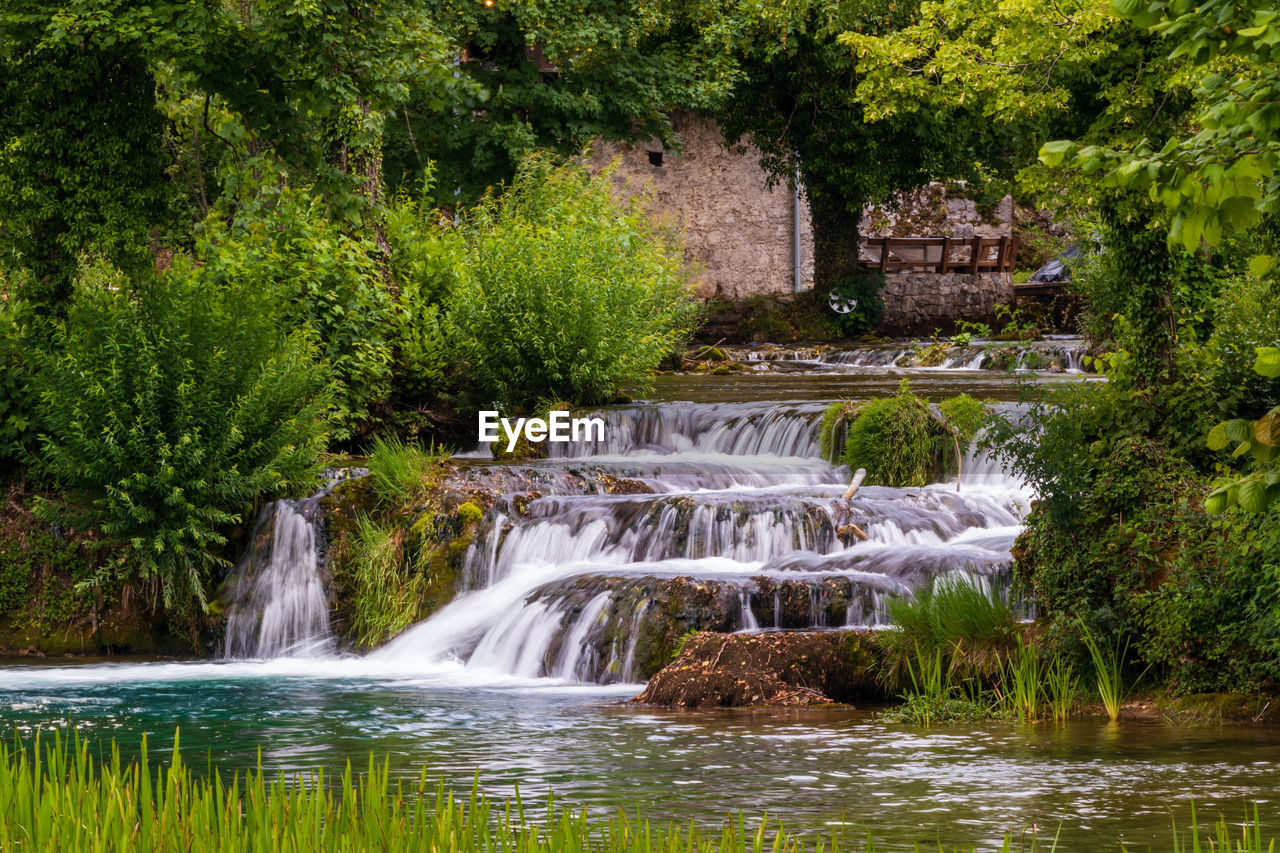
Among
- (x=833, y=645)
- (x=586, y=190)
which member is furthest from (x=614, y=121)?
(x=833, y=645)

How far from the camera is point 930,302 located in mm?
35500

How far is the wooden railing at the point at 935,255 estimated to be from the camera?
37719 mm

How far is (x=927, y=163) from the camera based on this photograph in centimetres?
3350

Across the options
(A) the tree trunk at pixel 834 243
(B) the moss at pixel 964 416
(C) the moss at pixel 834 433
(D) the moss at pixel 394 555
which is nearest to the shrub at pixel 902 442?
(B) the moss at pixel 964 416

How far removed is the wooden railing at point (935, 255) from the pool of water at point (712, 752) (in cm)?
2817

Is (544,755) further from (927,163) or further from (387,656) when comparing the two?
(927,163)

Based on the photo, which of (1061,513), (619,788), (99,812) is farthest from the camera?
(1061,513)

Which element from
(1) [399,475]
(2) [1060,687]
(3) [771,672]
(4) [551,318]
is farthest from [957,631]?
(4) [551,318]

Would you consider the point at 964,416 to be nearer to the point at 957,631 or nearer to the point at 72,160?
the point at 957,631

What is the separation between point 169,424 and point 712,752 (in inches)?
284

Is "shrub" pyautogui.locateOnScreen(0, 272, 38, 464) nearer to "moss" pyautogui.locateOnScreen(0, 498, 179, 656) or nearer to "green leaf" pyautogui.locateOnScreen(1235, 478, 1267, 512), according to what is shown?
"moss" pyautogui.locateOnScreen(0, 498, 179, 656)

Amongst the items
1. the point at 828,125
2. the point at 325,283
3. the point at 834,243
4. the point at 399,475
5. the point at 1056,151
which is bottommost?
the point at 399,475

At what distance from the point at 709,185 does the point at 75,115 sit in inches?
982

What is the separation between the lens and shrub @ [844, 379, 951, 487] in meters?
15.4
